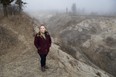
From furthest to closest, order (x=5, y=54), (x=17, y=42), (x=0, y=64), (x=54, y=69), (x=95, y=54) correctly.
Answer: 1. (x=95, y=54)
2. (x=17, y=42)
3. (x=5, y=54)
4. (x=0, y=64)
5. (x=54, y=69)

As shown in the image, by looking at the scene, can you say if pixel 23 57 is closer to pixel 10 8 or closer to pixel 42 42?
pixel 42 42

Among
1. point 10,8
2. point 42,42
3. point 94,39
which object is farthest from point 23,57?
point 94,39

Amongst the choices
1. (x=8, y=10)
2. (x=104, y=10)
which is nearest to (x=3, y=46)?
(x=8, y=10)

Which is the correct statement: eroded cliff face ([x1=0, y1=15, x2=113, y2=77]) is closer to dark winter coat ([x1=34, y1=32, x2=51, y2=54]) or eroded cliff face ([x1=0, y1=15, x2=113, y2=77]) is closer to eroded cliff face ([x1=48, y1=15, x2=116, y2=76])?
dark winter coat ([x1=34, y1=32, x2=51, y2=54])

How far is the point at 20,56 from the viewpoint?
902 inches

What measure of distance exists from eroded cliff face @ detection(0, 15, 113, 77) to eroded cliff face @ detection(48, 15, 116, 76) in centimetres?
1532

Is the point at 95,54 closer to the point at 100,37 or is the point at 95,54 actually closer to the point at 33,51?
the point at 100,37

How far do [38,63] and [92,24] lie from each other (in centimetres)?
4915

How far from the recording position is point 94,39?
59.5 metres

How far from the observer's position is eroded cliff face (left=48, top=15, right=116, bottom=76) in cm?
4959

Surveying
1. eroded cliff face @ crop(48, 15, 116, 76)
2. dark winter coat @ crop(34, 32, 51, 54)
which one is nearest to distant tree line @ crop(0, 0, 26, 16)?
eroded cliff face @ crop(48, 15, 116, 76)

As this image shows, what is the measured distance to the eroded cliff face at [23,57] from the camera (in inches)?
796

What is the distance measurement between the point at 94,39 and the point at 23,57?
3841 centimetres

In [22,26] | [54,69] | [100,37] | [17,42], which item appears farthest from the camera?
[100,37]
